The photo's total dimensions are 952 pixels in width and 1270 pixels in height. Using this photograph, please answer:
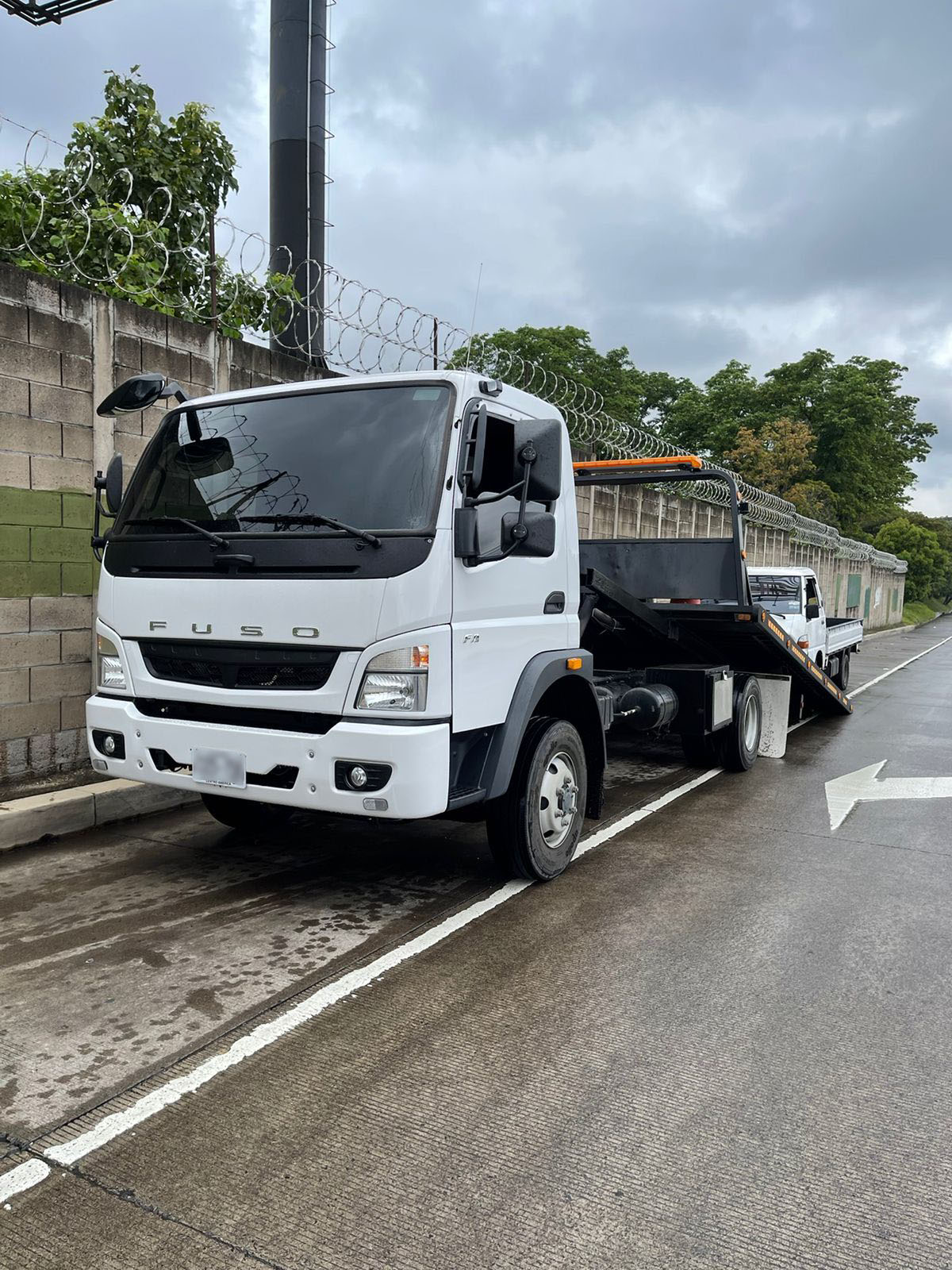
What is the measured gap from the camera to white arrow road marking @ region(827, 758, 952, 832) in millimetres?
7523

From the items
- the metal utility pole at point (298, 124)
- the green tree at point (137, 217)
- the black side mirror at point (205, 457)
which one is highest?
the metal utility pole at point (298, 124)

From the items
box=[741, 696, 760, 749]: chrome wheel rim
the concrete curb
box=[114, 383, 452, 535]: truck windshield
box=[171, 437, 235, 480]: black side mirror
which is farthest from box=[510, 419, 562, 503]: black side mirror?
box=[741, 696, 760, 749]: chrome wheel rim

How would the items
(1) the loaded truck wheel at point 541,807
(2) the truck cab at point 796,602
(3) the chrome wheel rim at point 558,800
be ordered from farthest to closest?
(2) the truck cab at point 796,602 → (3) the chrome wheel rim at point 558,800 → (1) the loaded truck wheel at point 541,807

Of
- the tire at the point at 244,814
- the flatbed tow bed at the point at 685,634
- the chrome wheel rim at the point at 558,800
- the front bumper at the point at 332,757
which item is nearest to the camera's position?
the front bumper at the point at 332,757

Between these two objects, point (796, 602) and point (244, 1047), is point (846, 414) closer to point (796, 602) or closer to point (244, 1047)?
point (796, 602)

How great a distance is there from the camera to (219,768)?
174 inches

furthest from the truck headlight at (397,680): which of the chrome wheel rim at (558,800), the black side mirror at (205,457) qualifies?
the black side mirror at (205,457)

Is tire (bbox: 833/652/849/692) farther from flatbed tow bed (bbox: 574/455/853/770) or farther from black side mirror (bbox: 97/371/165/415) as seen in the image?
black side mirror (bbox: 97/371/165/415)

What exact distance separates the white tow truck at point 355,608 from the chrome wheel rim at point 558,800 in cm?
2

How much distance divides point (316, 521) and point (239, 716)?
0.94 metres

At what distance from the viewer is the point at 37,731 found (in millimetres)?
6480

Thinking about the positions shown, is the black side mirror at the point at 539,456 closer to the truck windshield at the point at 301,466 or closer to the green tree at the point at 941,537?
the truck windshield at the point at 301,466

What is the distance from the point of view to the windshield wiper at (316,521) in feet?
13.6

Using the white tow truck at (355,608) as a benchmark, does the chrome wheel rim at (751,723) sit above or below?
below
